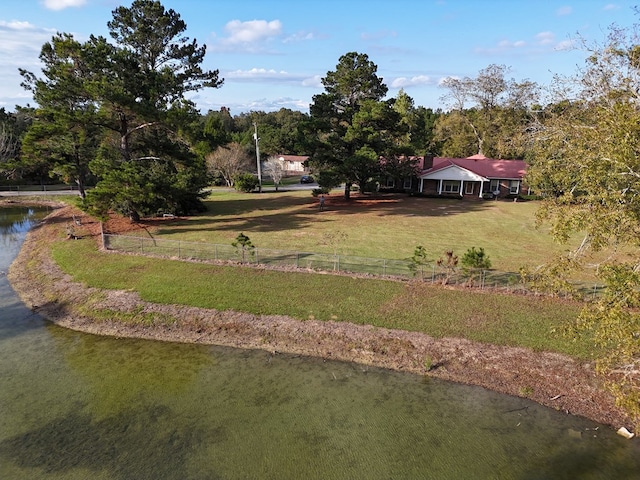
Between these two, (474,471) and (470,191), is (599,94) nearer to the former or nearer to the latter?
(474,471)

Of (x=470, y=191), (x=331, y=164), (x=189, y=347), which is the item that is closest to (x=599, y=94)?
(x=189, y=347)

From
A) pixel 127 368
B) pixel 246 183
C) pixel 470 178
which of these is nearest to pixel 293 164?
pixel 246 183

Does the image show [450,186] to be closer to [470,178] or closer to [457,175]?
[457,175]

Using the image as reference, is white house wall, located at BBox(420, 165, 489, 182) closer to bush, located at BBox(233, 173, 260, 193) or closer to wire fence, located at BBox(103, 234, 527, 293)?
bush, located at BBox(233, 173, 260, 193)

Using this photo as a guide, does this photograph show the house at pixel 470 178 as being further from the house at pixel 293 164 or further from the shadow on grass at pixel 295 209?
the house at pixel 293 164

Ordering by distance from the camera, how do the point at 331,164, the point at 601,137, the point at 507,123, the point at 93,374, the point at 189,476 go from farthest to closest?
the point at 507,123, the point at 331,164, the point at 93,374, the point at 189,476, the point at 601,137

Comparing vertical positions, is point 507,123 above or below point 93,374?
above

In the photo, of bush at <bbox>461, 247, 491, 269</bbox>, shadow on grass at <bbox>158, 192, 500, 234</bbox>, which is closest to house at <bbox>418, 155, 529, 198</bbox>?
shadow on grass at <bbox>158, 192, 500, 234</bbox>
